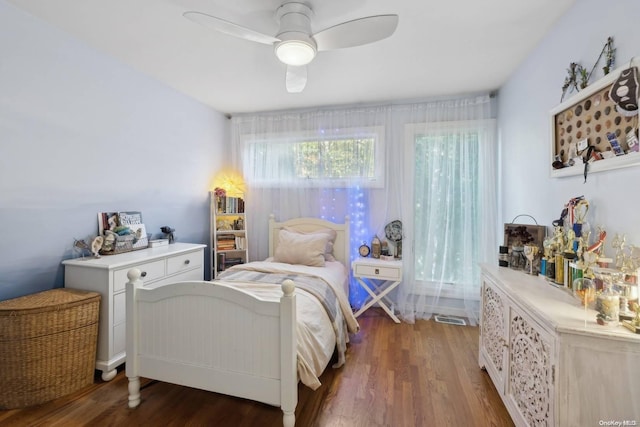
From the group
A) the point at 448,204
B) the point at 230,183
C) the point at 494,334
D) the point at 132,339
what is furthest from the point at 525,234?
the point at 230,183

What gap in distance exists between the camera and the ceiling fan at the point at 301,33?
4.98 feet

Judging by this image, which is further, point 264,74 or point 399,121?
point 399,121

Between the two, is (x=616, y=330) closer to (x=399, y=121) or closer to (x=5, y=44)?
(x=399, y=121)

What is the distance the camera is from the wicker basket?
5.49 feet

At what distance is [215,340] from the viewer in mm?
1589

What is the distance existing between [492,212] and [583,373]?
2080mm

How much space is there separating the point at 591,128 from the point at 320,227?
246 centimetres

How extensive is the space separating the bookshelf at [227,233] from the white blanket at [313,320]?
826 mm

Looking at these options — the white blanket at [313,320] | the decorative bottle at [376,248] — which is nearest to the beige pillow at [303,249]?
the white blanket at [313,320]

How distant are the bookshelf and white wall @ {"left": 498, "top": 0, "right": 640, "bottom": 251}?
2.96 m

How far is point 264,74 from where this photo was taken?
2.63 metres

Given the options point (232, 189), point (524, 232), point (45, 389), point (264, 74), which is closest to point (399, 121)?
point (264, 74)

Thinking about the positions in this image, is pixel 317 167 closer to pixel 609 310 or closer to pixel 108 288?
pixel 108 288

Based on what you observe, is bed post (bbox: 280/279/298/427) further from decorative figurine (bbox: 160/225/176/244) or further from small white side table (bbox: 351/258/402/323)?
decorative figurine (bbox: 160/225/176/244)
